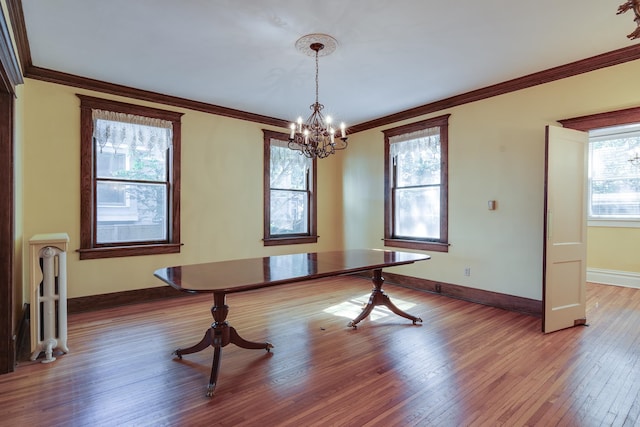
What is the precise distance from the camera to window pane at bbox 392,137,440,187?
4.90m

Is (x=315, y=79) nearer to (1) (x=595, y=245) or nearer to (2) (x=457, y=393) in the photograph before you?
(2) (x=457, y=393)

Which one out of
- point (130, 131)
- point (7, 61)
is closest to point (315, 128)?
point (7, 61)

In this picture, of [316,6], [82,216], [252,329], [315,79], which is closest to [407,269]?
[252,329]

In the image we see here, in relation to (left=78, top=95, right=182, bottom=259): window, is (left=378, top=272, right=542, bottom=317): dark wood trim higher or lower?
lower

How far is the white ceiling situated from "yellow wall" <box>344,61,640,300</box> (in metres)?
0.34

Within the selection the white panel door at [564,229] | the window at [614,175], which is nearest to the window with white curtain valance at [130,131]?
the white panel door at [564,229]

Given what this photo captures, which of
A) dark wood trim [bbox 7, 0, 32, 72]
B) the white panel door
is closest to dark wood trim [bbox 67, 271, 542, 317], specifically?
the white panel door

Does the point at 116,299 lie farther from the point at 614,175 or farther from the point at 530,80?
the point at 614,175

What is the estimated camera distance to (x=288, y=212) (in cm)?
580

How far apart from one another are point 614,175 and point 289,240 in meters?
5.62

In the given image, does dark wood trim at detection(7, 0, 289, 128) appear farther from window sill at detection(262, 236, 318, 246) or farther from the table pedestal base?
the table pedestal base

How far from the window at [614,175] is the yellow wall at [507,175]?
2.71 m

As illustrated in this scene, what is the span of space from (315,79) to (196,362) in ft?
10.3

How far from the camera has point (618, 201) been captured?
5.66m
